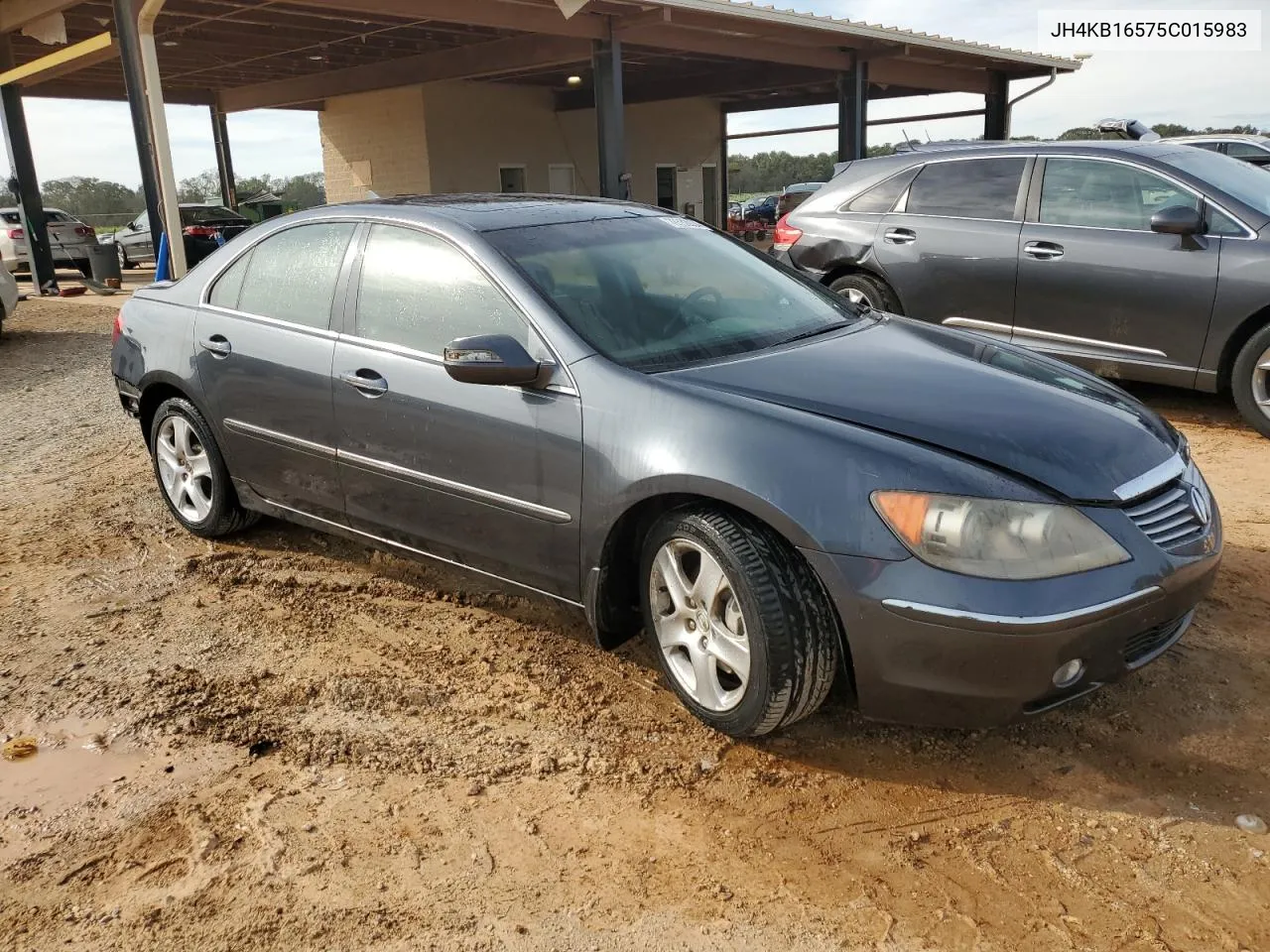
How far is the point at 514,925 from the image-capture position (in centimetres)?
237

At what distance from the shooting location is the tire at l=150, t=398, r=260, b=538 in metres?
4.71

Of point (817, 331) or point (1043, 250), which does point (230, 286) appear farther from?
point (1043, 250)

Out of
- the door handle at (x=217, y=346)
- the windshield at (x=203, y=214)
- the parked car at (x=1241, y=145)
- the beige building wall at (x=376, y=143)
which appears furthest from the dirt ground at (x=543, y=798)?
the windshield at (x=203, y=214)

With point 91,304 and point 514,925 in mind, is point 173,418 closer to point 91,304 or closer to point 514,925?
point 514,925

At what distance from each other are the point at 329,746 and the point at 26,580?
7.49 feet

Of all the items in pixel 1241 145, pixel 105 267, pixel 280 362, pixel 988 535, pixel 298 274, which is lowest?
pixel 105 267

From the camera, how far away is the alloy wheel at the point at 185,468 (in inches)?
191

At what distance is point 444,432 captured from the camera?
3.55 metres

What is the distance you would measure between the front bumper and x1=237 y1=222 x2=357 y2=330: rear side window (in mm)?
2351

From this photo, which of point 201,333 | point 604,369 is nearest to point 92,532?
point 201,333

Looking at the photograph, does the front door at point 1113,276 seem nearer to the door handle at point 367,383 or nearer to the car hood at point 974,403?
the car hood at point 974,403

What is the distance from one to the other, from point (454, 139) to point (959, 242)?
1569 centimetres

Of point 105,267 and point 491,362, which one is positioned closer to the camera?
point 491,362

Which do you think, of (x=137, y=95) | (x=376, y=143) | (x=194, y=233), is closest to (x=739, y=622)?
(x=137, y=95)
